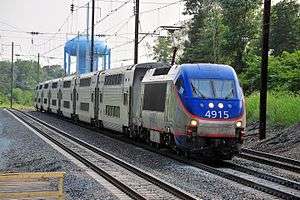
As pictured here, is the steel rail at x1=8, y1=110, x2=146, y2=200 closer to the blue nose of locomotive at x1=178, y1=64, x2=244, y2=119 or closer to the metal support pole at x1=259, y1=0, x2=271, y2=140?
the blue nose of locomotive at x1=178, y1=64, x2=244, y2=119

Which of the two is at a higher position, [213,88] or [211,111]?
[213,88]

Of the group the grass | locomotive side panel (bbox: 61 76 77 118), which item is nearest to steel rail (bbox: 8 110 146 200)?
the grass

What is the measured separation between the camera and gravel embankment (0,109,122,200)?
1184 centimetres

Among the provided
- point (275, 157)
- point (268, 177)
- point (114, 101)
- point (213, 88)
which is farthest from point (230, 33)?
point (268, 177)

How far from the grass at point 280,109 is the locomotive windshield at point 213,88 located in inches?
280

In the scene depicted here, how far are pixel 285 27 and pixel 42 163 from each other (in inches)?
1452

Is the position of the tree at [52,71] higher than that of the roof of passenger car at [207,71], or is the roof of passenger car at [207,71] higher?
the tree at [52,71]

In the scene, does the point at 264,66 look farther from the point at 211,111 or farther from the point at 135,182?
the point at 135,182

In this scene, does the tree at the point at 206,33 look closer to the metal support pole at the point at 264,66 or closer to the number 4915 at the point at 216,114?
the metal support pole at the point at 264,66

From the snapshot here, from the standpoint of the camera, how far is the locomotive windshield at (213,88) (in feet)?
55.8

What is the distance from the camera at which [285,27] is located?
49438mm

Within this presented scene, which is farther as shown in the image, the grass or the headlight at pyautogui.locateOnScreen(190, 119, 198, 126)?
the grass

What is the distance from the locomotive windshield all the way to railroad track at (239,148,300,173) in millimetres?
2382

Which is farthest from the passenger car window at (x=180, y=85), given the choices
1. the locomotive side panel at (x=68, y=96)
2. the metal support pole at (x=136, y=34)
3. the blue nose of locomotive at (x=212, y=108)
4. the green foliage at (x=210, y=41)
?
the green foliage at (x=210, y=41)
